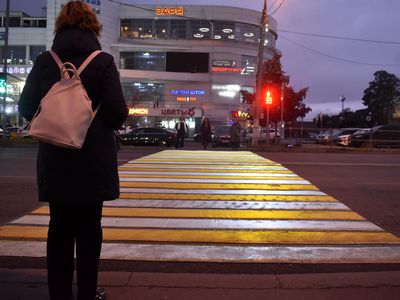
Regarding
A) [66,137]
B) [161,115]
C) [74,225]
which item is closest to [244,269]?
[74,225]

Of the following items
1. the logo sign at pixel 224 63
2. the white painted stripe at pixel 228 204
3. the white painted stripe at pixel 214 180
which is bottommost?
A: the white painted stripe at pixel 228 204

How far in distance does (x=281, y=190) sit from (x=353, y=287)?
5.11 m

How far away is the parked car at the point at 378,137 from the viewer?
99.2 feet

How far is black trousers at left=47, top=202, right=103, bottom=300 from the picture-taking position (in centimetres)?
323

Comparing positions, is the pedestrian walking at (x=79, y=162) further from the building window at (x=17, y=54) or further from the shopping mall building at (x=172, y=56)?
the building window at (x=17, y=54)

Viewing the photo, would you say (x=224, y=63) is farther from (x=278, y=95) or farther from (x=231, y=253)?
(x=231, y=253)

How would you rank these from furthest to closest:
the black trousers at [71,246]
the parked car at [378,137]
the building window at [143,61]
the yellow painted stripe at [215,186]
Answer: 1. the building window at [143,61]
2. the parked car at [378,137]
3. the yellow painted stripe at [215,186]
4. the black trousers at [71,246]

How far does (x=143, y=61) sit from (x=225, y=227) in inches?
2419

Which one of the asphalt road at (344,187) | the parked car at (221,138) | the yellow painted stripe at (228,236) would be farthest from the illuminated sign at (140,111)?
the yellow painted stripe at (228,236)

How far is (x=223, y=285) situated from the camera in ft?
14.1

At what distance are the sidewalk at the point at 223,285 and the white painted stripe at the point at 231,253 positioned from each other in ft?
1.38

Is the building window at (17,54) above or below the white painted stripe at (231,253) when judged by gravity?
above

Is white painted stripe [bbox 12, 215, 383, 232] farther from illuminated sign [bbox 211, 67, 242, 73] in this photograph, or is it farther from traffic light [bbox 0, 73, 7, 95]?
illuminated sign [bbox 211, 67, 242, 73]

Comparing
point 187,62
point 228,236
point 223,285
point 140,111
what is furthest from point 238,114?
point 223,285
